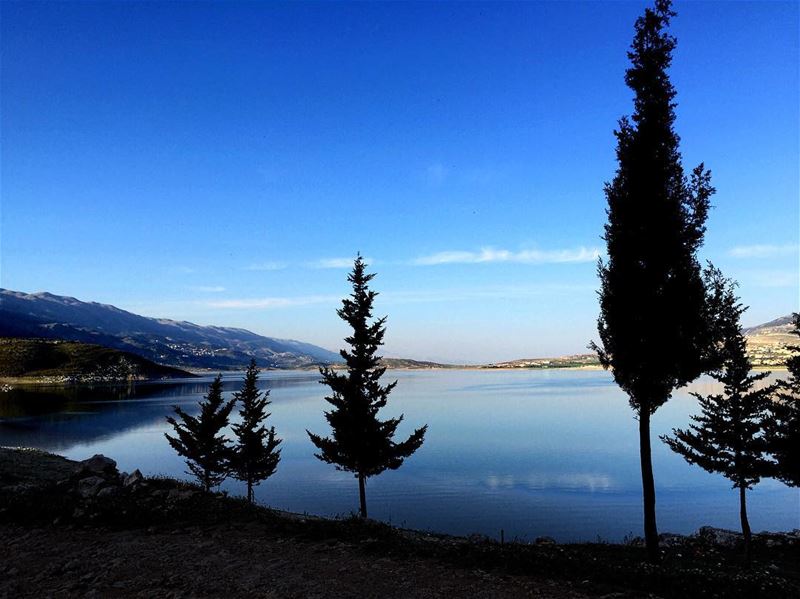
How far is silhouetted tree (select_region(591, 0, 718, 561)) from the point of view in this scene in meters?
19.1

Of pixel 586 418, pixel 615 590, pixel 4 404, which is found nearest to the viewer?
pixel 615 590

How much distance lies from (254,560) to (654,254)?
1830 centimetres

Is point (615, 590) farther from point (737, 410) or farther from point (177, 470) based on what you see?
point (177, 470)

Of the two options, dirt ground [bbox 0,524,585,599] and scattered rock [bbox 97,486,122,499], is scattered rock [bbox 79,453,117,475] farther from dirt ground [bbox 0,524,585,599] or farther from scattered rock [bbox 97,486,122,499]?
dirt ground [bbox 0,524,585,599]

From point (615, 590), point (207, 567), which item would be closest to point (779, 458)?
point (615, 590)

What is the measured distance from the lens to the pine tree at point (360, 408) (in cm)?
3241

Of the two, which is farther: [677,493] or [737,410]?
[677,493]

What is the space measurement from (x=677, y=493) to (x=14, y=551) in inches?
1973

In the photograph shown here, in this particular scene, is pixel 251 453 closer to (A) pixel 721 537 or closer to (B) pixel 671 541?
(B) pixel 671 541

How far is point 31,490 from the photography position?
69.4 feet

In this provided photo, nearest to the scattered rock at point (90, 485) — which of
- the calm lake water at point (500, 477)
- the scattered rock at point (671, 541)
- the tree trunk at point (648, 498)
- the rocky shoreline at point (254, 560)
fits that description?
the rocky shoreline at point (254, 560)

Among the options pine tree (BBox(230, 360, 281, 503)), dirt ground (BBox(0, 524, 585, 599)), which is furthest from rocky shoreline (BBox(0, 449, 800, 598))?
pine tree (BBox(230, 360, 281, 503))

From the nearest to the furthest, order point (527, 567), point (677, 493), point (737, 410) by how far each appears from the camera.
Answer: point (527, 567)
point (737, 410)
point (677, 493)

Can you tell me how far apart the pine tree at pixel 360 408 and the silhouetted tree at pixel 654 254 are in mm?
16500
